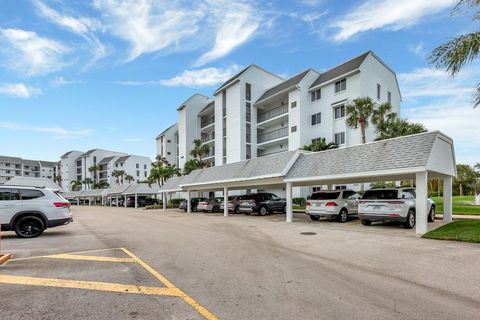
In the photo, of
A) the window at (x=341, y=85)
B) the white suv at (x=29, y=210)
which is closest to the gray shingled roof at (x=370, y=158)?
the white suv at (x=29, y=210)

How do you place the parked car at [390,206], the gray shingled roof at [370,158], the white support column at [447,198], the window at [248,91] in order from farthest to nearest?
the window at [248,91]
the white support column at [447,198]
the parked car at [390,206]
the gray shingled roof at [370,158]

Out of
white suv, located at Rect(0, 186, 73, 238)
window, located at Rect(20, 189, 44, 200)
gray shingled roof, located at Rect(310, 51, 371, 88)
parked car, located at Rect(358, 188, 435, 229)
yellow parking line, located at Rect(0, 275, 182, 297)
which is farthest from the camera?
gray shingled roof, located at Rect(310, 51, 371, 88)

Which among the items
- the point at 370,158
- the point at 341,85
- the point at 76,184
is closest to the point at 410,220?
the point at 370,158

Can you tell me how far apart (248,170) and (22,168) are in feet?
390

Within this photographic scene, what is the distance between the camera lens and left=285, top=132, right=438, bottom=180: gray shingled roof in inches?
437

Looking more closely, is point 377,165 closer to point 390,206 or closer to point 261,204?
point 390,206

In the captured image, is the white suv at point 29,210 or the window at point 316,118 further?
the window at point 316,118

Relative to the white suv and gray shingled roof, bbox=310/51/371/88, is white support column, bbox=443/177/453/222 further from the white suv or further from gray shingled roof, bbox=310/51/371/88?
gray shingled roof, bbox=310/51/371/88

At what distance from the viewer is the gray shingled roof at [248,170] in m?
17.2

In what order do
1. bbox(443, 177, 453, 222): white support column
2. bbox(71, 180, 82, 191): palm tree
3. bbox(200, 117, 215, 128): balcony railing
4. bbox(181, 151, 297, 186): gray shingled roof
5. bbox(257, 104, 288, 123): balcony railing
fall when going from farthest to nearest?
bbox(71, 180, 82, 191): palm tree → bbox(200, 117, 215, 128): balcony railing → bbox(257, 104, 288, 123): balcony railing → bbox(181, 151, 297, 186): gray shingled roof → bbox(443, 177, 453, 222): white support column

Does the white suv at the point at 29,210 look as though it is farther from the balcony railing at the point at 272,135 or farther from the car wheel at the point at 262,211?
the balcony railing at the point at 272,135

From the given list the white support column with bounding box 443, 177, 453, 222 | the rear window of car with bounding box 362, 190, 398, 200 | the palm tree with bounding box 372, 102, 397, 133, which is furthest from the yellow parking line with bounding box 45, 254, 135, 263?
the palm tree with bounding box 372, 102, 397, 133

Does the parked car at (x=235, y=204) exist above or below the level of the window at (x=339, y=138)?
below

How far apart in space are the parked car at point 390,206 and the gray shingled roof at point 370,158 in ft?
4.34
